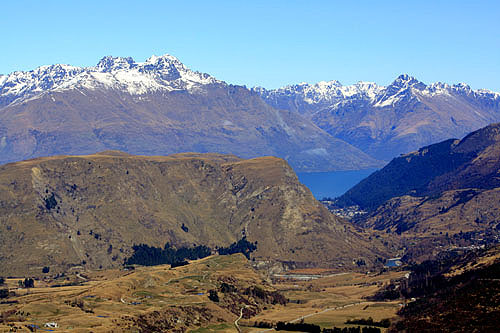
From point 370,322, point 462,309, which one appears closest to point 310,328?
point 370,322

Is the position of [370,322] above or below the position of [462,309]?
below

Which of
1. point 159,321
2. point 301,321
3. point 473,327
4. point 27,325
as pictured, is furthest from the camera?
point 301,321

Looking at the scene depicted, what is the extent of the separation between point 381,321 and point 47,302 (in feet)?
279

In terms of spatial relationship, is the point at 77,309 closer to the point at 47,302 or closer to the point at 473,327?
the point at 47,302

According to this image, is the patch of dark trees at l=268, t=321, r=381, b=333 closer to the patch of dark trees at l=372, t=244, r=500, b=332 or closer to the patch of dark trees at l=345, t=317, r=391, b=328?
the patch of dark trees at l=345, t=317, r=391, b=328

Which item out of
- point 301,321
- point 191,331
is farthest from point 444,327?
point 191,331

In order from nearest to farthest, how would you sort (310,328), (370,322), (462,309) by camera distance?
(462,309), (310,328), (370,322)

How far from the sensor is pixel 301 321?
19962 centimetres

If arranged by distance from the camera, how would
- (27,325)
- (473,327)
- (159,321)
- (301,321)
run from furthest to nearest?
1. (301,321)
2. (159,321)
3. (27,325)
4. (473,327)

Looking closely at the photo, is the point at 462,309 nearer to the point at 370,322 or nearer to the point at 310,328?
the point at 370,322

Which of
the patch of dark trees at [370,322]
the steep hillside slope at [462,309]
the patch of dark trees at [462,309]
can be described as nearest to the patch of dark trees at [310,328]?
the patch of dark trees at [370,322]

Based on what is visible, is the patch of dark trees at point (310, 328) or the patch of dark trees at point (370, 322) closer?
the patch of dark trees at point (310, 328)

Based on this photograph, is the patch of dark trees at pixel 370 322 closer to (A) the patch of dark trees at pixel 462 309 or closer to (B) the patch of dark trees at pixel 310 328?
(A) the patch of dark trees at pixel 462 309

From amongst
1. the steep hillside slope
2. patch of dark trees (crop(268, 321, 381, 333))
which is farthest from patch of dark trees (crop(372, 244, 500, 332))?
patch of dark trees (crop(268, 321, 381, 333))
